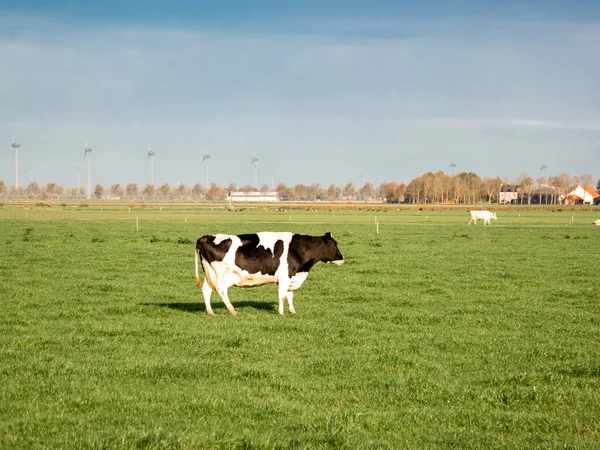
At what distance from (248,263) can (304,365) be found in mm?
5871

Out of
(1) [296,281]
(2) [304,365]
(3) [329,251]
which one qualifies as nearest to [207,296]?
(1) [296,281]

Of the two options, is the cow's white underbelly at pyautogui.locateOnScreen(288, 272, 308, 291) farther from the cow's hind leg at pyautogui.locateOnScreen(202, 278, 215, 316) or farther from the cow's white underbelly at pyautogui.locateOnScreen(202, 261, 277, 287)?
the cow's hind leg at pyautogui.locateOnScreen(202, 278, 215, 316)

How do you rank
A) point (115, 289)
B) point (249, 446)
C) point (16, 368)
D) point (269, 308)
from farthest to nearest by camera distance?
point (115, 289), point (269, 308), point (16, 368), point (249, 446)

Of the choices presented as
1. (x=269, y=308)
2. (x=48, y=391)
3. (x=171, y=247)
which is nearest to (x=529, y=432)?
(x=48, y=391)

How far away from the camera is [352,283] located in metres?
25.7

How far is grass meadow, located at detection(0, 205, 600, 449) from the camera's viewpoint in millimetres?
8891

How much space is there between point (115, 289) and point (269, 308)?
649 centimetres

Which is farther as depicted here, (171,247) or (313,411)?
(171,247)

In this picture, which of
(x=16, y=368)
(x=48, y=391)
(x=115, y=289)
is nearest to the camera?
(x=48, y=391)

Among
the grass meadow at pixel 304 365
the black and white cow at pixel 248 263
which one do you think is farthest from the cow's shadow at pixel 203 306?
the black and white cow at pixel 248 263

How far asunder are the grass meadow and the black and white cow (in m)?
0.79

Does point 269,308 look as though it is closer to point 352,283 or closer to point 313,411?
point 352,283

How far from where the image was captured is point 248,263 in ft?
59.1

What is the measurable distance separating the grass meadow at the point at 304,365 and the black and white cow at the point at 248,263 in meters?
0.79
